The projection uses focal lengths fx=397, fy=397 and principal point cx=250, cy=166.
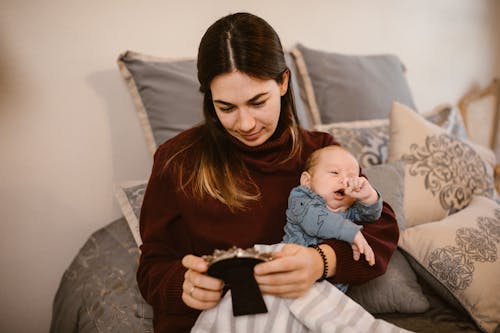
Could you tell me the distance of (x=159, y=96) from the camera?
153 cm

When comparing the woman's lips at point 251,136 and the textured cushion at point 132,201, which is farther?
the textured cushion at point 132,201

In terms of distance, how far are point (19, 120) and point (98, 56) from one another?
38cm

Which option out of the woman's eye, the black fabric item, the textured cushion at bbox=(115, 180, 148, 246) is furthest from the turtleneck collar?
the textured cushion at bbox=(115, 180, 148, 246)

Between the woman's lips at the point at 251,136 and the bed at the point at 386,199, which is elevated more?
the woman's lips at the point at 251,136

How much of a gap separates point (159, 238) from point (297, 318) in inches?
17.2

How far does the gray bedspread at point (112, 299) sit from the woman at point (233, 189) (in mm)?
152

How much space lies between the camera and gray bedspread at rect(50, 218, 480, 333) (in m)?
1.17

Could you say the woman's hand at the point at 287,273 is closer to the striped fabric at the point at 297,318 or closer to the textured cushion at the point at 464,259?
the striped fabric at the point at 297,318

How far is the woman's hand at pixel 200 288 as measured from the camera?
885 millimetres

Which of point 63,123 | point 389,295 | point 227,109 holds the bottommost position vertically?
point 389,295

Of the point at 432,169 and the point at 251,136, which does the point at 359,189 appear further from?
the point at 432,169

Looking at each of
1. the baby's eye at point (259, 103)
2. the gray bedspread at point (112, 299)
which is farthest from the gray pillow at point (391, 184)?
the baby's eye at point (259, 103)

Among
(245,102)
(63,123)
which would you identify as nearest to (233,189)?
(245,102)

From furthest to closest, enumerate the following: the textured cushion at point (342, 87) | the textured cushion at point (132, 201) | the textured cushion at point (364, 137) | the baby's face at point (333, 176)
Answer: the textured cushion at point (342, 87)
the textured cushion at point (364, 137)
the textured cushion at point (132, 201)
the baby's face at point (333, 176)
